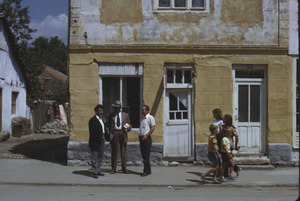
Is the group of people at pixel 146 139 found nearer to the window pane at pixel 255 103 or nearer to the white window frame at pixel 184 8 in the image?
the window pane at pixel 255 103

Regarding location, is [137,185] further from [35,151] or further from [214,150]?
[35,151]

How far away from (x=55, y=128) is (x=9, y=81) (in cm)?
475

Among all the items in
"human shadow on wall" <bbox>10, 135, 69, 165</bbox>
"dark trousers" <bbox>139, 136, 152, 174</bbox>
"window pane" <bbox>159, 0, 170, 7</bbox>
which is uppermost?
"window pane" <bbox>159, 0, 170, 7</bbox>

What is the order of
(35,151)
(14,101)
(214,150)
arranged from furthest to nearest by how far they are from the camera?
(14,101), (35,151), (214,150)

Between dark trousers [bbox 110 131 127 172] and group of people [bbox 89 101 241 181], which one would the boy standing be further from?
dark trousers [bbox 110 131 127 172]

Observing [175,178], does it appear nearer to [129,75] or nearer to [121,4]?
[129,75]

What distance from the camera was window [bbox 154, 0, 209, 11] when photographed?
39.7 ft

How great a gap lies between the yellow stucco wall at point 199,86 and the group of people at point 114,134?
141 centimetres

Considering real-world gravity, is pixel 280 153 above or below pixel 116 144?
below

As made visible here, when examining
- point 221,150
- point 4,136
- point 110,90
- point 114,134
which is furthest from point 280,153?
point 4,136

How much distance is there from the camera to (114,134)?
34.9ft

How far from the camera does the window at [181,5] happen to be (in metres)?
12.1

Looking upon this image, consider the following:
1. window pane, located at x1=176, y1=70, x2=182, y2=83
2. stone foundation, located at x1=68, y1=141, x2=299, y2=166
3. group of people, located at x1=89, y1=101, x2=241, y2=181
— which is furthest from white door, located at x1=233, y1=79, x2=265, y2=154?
group of people, located at x1=89, y1=101, x2=241, y2=181

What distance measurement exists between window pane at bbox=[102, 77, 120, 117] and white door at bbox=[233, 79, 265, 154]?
11.7 ft
